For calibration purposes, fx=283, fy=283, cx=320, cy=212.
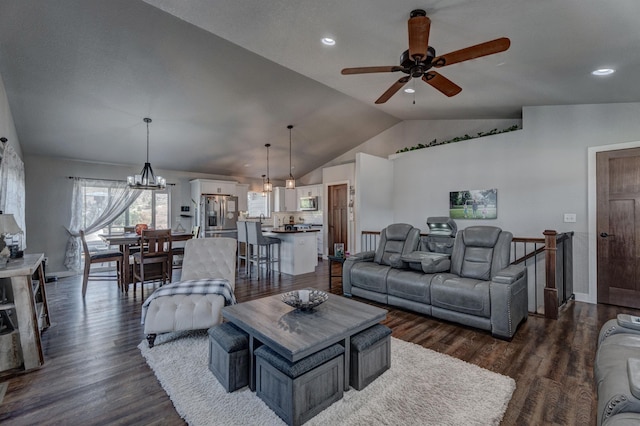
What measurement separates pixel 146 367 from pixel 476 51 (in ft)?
12.1

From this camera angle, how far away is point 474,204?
5.52 meters

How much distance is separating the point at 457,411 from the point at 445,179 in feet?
16.0

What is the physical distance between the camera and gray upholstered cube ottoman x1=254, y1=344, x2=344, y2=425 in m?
1.72

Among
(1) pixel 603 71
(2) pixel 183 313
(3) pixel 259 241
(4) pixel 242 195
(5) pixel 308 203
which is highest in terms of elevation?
(1) pixel 603 71

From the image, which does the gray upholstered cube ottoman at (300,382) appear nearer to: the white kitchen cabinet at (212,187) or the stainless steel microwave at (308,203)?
the white kitchen cabinet at (212,187)

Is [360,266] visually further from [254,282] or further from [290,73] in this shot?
[290,73]

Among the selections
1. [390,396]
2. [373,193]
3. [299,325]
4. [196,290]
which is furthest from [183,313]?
[373,193]

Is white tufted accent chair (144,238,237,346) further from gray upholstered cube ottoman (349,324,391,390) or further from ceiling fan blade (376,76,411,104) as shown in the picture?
ceiling fan blade (376,76,411,104)

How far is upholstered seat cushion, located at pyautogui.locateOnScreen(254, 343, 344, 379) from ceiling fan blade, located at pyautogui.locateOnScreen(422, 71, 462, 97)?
240 cm

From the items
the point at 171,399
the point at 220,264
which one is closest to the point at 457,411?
the point at 171,399

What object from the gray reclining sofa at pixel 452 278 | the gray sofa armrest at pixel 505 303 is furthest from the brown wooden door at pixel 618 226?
the gray sofa armrest at pixel 505 303

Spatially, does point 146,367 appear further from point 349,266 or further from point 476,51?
point 476,51

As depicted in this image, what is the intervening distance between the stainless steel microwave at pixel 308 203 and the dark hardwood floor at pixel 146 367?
5271 mm

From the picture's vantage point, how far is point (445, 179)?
5.95 metres
